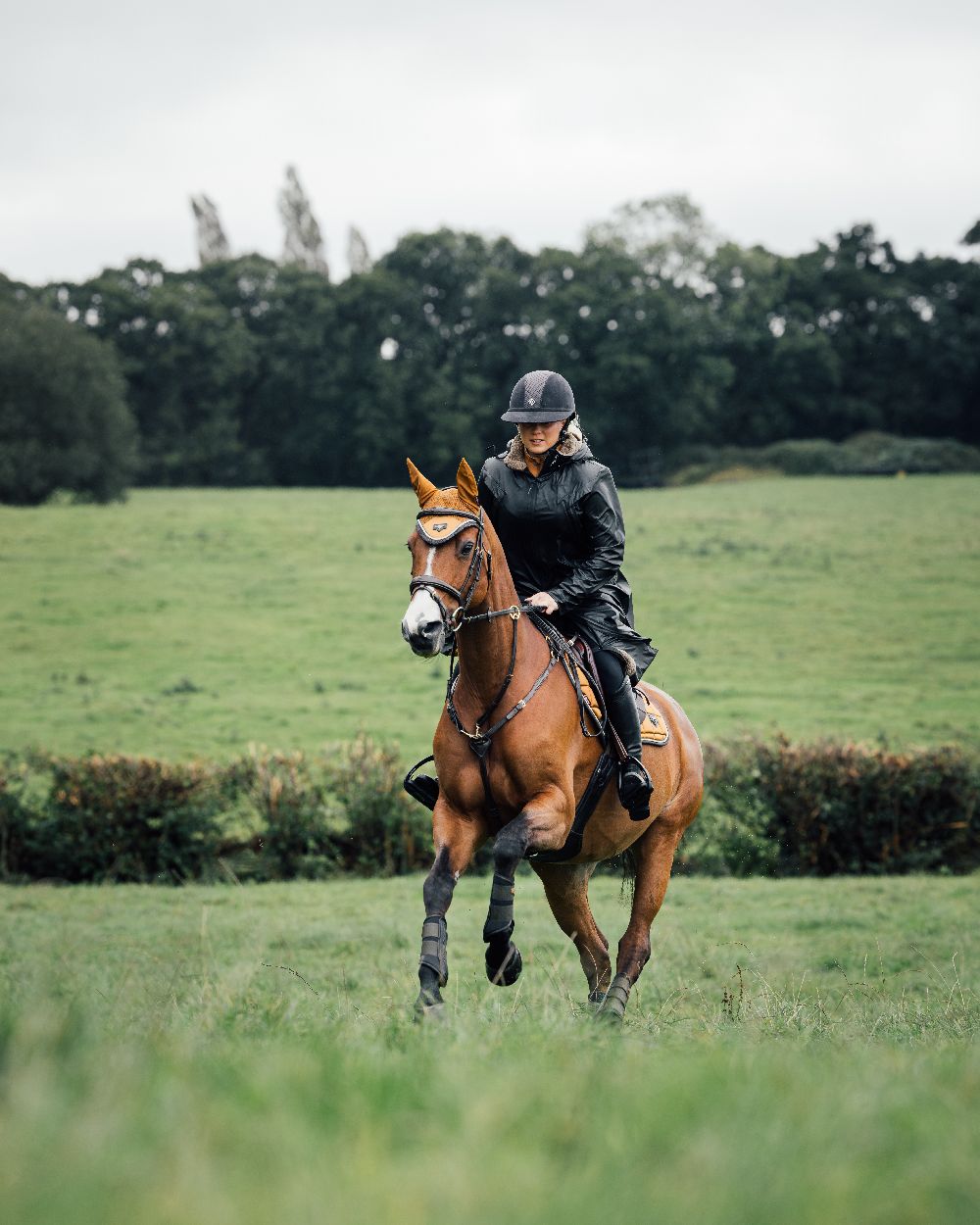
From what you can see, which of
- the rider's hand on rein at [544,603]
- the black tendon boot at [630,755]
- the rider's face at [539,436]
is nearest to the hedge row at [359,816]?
the black tendon boot at [630,755]

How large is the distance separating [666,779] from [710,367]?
6237 cm

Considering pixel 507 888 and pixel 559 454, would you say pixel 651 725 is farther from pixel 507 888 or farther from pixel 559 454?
pixel 507 888

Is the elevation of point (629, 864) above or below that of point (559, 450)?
below

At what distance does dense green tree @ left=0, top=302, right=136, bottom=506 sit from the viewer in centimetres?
5406

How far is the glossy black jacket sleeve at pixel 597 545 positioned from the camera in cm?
777

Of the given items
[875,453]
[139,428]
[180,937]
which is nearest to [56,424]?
[139,428]

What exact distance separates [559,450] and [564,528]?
0.47m

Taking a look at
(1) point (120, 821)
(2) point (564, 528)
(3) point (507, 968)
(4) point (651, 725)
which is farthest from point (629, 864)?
(1) point (120, 821)

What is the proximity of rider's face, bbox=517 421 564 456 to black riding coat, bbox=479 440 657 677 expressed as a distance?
8 cm

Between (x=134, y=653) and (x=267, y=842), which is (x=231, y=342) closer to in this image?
(x=134, y=653)

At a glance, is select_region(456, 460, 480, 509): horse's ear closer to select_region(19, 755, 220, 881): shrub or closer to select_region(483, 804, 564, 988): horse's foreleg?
select_region(483, 804, 564, 988): horse's foreleg

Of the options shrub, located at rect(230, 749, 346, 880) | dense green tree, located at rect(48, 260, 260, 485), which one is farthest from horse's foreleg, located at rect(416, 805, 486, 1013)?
dense green tree, located at rect(48, 260, 260, 485)

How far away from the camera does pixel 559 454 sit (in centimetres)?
777

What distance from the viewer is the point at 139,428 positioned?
70.7m
